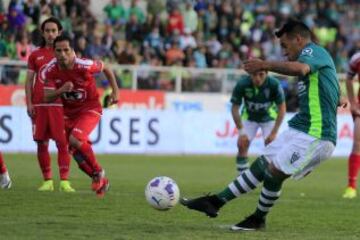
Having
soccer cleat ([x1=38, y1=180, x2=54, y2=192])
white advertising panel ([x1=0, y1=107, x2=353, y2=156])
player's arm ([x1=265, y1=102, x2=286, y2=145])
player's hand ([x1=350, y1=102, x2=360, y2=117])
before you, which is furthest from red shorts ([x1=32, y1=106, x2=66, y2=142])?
white advertising panel ([x1=0, y1=107, x2=353, y2=156])

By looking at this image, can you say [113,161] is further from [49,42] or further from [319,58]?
[319,58]

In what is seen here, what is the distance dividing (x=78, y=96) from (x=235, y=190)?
4.03m

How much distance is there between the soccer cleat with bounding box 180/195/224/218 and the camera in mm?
9734

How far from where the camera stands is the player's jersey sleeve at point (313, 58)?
9.25 metres

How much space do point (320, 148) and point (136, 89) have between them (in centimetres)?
1823

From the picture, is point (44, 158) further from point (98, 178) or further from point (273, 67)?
point (273, 67)

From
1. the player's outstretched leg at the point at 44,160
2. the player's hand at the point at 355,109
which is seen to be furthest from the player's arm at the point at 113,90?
the player's hand at the point at 355,109

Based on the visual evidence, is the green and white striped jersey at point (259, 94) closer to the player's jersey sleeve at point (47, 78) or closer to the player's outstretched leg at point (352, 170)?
the player's outstretched leg at point (352, 170)

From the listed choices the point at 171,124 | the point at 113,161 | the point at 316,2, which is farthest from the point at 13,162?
the point at 316,2

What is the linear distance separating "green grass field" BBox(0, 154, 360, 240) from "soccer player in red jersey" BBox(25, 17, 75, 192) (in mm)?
435

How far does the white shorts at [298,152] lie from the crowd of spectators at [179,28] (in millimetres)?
14507

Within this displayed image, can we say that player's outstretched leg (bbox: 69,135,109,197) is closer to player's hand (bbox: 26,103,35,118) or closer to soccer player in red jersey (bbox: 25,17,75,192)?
soccer player in red jersey (bbox: 25,17,75,192)

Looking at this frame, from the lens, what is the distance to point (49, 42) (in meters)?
13.9

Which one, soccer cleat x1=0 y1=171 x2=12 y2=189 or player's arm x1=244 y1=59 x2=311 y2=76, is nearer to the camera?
player's arm x1=244 y1=59 x2=311 y2=76
